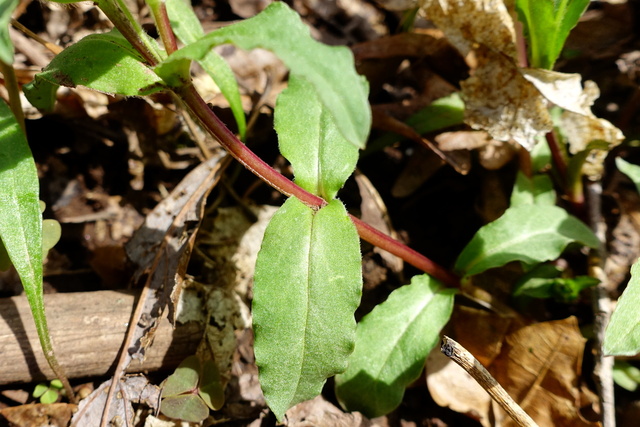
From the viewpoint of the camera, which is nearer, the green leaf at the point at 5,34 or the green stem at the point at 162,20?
the green leaf at the point at 5,34

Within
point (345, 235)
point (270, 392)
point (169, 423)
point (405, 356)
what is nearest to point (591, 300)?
point (405, 356)

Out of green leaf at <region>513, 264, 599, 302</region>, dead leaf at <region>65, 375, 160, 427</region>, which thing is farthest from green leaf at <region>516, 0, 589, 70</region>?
dead leaf at <region>65, 375, 160, 427</region>

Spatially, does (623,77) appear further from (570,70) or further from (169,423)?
(169,423)

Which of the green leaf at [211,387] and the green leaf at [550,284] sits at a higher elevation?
the green leaf at [550,284]

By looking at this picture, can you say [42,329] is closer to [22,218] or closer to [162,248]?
[22,218]

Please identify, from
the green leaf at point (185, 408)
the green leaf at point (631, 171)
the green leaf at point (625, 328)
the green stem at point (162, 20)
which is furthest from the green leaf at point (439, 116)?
the green leaf at point (185, 408)

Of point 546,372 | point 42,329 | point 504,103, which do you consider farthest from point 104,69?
point 546,372

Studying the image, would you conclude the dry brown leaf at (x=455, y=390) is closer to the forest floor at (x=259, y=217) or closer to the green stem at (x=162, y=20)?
the forest floor at (x=259, y=217)

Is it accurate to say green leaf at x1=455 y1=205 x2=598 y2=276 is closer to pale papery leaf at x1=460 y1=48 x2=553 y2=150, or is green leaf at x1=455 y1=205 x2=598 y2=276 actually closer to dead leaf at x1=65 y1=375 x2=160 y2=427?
pale papery leaf at x1=460 y1=48 x2=553 y2=150
